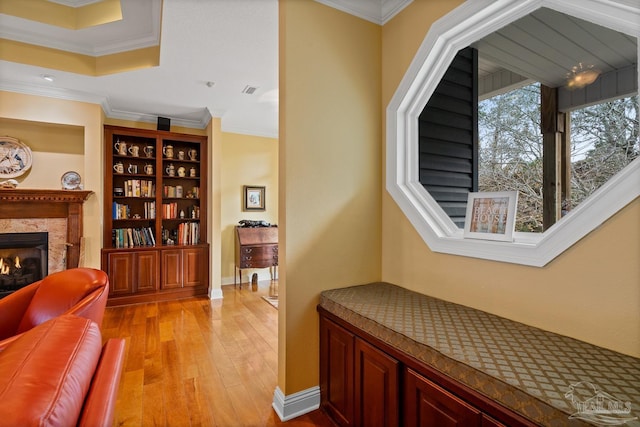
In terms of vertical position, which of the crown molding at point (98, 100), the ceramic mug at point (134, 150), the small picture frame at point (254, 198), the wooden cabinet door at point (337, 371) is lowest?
the wooden cabinet door at point (337, 371)

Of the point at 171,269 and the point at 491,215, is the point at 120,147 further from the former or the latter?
the point at 491,215

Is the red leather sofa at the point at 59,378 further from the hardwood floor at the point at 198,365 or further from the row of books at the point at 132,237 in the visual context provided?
the row of books at the point at 132,237

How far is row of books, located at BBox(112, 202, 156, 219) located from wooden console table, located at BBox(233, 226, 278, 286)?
126 cm

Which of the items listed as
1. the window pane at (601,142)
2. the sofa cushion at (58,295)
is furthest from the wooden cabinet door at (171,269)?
the window pane at (601,142)

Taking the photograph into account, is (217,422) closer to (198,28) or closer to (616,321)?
(616,321)

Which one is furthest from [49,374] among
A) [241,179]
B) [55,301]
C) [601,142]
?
[241,179]

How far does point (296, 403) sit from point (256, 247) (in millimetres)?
3130

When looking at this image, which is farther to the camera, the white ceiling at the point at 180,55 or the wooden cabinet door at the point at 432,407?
the white ceiling at the point at 180,55

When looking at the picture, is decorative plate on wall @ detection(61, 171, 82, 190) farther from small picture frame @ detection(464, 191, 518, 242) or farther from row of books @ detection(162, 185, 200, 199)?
small picture frame @ detection(464, 191, 518, 242)

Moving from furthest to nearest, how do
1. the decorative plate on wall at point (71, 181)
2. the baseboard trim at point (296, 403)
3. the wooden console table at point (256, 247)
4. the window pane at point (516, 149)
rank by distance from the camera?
the wooden console table at point (256, 247) → the decorative plate on wall at point (71, 181) → the baseboard trim at point (296, 403) → the window pane at point (516, 149)

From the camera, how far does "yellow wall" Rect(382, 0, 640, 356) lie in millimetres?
1112

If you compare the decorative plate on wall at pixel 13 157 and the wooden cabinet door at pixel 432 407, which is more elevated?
the decorative plate on wall at pixel 13 157

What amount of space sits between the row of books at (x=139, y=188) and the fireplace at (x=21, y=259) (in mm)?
1058

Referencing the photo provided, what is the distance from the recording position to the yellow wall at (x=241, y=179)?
16.6 feet
